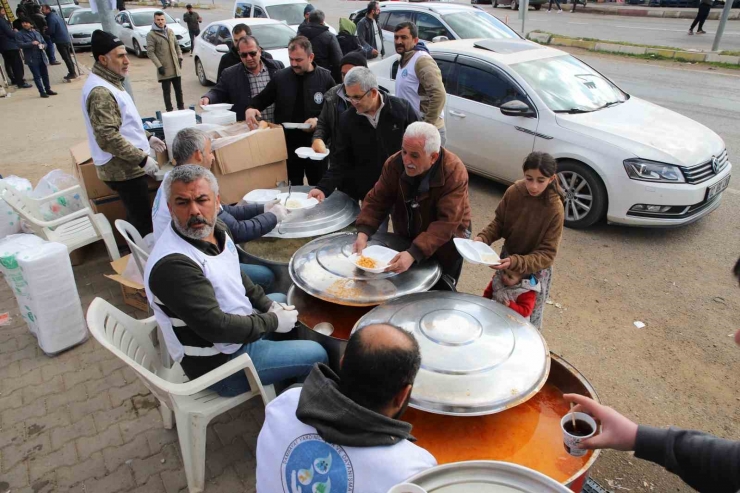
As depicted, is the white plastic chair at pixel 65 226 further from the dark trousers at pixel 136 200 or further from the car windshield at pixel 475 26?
the car windshield at pixel 475 26

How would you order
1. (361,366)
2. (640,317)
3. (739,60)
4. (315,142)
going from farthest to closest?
(739,60)
(315,142)
(640,317)
(361,366)

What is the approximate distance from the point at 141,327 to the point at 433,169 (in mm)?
2006

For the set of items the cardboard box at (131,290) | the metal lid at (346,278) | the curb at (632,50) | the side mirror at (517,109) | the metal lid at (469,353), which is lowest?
the cardboard box at (131,290)


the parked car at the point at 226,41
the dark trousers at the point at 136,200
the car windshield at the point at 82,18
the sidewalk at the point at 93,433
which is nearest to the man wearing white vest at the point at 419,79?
the dark trousers at the point at 136,200

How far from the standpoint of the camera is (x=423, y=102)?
16.2 ft

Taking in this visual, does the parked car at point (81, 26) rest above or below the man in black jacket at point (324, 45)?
below

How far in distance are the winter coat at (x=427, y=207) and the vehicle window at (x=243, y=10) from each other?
10833 mm

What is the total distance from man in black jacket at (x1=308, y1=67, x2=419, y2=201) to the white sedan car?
223 centimetres

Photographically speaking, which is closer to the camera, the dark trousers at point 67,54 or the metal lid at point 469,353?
the metal lid at point 469,353

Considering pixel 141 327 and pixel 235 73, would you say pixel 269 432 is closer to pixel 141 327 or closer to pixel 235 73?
pixel 141 327

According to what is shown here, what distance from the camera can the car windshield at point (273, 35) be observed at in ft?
33.2

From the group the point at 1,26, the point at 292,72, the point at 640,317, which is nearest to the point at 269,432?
the point at 640,317

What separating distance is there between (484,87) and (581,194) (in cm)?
178

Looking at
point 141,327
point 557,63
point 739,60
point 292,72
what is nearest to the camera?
point 141,327
